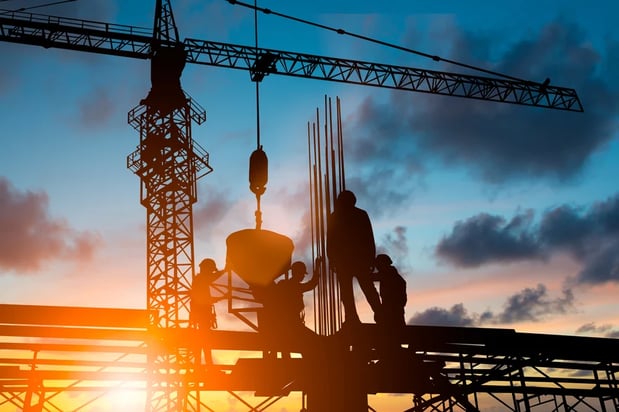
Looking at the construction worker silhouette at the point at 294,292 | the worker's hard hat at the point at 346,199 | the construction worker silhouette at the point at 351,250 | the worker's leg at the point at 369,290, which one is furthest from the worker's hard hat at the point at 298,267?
the worker's hard hat at the point at 346,199

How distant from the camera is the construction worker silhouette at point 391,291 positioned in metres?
9.47

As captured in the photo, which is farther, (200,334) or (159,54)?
(159,54)

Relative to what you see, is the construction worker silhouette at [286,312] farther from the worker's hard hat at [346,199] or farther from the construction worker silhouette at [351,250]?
the worker's hard hat at [346,199]

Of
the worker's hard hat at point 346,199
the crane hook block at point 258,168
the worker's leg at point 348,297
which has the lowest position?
the worker's leg at point 348,297

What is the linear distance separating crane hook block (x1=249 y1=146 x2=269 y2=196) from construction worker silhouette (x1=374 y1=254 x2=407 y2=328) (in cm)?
246

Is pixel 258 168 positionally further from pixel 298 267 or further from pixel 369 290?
pixel 369 290

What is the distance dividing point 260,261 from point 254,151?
6.11ft

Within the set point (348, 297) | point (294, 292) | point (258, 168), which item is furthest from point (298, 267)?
point (258, 168)

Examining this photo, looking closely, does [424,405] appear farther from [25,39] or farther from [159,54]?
[25,39]

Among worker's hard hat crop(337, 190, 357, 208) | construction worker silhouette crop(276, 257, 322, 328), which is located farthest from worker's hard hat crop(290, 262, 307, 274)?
worker's hard hat crop(337, 190, 357, 208)

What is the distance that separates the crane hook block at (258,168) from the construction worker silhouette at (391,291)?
8.06 ft

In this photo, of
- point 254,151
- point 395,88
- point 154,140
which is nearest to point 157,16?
point 154,140

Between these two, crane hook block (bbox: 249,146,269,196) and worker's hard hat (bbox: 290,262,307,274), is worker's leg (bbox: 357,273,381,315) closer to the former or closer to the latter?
worker's hard hat (bbox: 290,262,307,274)

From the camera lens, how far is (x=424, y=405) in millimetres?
11172
